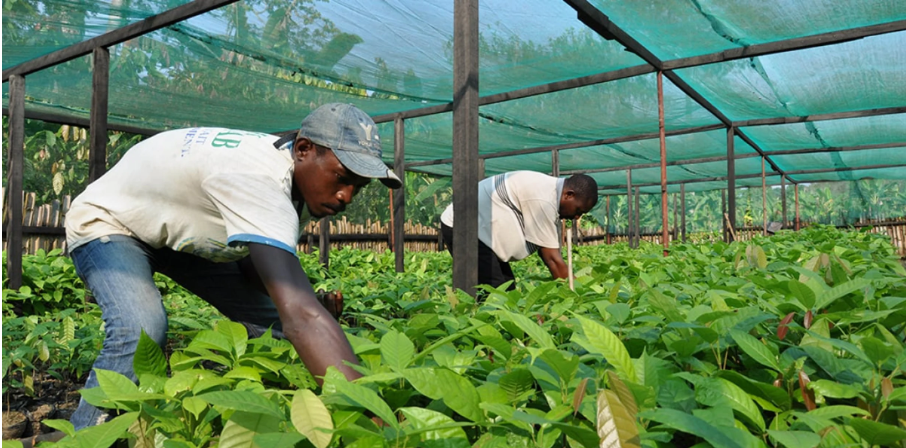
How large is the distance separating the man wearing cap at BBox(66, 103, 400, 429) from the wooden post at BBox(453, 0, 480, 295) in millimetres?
1202

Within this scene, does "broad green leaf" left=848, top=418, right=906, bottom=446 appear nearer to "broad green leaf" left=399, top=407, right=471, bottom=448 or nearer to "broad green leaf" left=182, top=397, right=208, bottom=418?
"broad green leaf" left=399, top=407, right=471, bottom=448

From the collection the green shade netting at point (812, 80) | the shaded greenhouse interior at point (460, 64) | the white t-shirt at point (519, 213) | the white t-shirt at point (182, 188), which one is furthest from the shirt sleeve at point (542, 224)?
the green shade netting at point (812, 80)

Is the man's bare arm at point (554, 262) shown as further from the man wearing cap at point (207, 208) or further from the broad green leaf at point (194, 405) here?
the broad green leaf at point (194, 405)

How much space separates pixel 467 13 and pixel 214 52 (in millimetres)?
3902

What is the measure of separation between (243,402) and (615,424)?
56cm

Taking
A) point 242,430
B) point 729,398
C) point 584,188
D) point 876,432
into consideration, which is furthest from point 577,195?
point 242,430

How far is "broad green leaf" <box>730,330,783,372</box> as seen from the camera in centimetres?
115

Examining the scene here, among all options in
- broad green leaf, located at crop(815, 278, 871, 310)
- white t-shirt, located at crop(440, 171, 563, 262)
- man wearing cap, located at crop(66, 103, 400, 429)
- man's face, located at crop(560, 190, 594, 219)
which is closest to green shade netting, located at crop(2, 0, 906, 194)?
white t-shirt, located at crop(440, 171, 563, 262)

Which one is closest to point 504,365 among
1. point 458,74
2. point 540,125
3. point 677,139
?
point 458,74

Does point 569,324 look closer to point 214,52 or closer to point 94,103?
point 94,103

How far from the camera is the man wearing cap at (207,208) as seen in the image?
1.67 m

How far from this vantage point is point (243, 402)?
3.18 feet

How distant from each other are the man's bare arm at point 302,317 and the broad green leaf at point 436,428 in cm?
40

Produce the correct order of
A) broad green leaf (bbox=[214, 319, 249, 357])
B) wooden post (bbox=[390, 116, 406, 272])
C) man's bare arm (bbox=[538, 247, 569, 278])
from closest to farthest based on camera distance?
broad green leaf (bbox=[214, 319, 249, 357]) → man's bare arm (bbox=[538, 247, 569, 278]) → wooden post (bbox=[390, 116, 406, 272])
